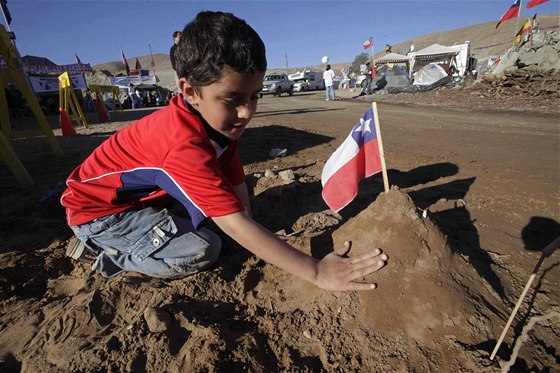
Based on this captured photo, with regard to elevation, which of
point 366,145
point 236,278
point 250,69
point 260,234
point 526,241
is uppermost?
point 250,69

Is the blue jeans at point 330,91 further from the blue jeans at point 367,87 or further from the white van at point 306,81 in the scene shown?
the white van at point 306,81

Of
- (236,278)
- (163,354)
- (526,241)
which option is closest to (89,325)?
(163,354)

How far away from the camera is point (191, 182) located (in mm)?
1509

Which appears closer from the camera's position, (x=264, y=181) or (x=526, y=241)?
(x=526, y=241)

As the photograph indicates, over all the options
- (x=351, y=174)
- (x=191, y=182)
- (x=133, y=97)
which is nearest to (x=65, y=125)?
(x=191, y=182)

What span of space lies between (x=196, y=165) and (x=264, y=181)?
2290mm

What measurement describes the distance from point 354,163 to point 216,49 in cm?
112

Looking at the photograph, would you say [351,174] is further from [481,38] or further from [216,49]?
[481,38]

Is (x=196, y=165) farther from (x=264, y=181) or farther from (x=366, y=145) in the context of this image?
(x=264, y=181)

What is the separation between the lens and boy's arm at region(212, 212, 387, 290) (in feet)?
4.94

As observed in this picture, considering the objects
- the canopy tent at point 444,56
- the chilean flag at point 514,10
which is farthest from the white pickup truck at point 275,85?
the chilean flag at point 514,10

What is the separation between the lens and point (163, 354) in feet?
4.79

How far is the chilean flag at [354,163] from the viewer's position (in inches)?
81.6

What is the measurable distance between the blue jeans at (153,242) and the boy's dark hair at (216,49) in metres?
1.03
